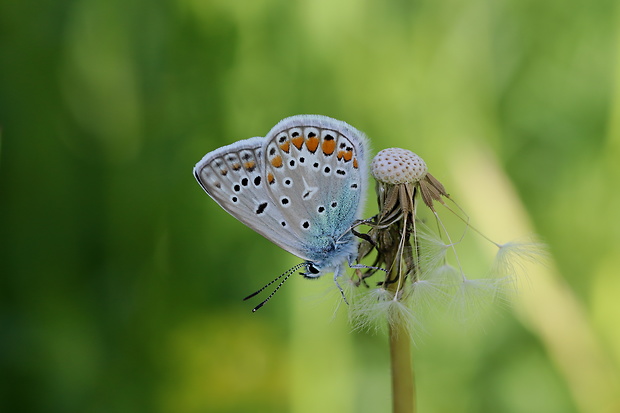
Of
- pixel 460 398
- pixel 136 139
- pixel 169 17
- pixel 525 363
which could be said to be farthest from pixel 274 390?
pixel 169 17

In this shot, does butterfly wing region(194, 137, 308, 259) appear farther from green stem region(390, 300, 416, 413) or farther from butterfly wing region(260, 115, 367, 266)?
green stem region(390, 300, 416, 413)

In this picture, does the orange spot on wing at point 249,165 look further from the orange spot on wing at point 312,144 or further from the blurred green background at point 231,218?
the blurred green background at point 231,218

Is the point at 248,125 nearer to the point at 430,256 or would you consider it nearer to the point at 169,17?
the point at 169,17

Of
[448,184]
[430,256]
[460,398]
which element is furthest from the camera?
[448,184]

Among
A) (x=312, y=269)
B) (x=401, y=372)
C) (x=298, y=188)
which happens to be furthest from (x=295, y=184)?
(x=401, y=372)

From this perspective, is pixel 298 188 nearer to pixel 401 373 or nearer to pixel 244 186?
pixel 244 186
